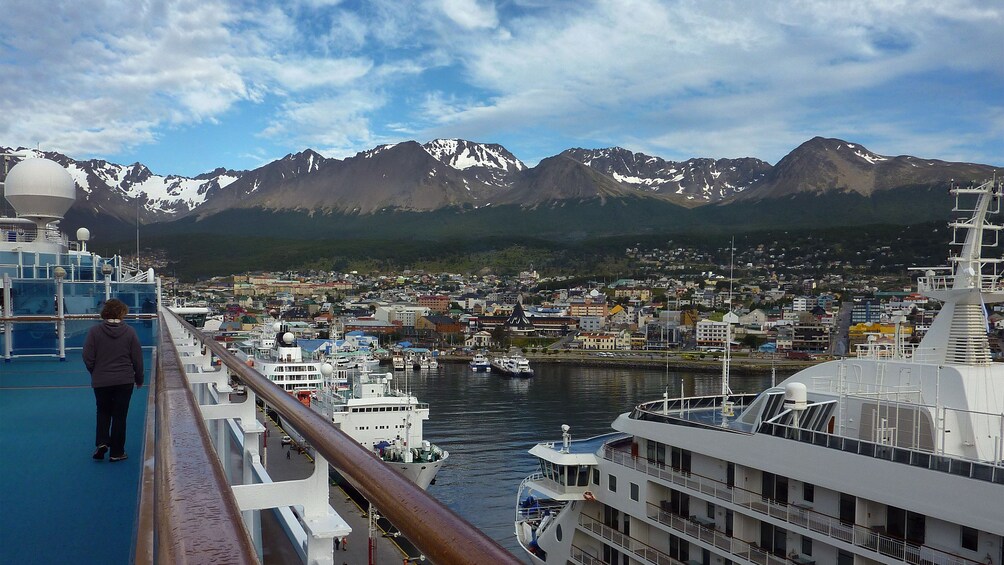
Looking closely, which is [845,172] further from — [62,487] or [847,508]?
[62,487]

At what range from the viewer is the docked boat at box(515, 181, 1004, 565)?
17.4 ft

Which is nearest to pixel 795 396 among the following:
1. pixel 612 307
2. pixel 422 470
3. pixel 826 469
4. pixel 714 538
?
pixel 826 469

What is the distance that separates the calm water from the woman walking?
7473 mm

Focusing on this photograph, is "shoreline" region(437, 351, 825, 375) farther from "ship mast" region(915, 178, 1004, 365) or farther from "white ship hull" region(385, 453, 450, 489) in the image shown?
"ship mast" region(915, 178, 1004, 365)

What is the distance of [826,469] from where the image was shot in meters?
6.05

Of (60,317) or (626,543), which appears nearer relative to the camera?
(60,317)

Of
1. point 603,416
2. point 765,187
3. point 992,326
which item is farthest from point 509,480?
point 765,187

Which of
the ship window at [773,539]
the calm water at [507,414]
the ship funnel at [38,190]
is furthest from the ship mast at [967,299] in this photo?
the ship funnel at [38,190]

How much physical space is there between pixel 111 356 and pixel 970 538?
17.8 feet

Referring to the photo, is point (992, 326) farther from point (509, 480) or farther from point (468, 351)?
point (509, 480)

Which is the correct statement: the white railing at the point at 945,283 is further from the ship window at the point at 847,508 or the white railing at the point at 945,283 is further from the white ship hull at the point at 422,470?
the white ship hull at the point at 422,470

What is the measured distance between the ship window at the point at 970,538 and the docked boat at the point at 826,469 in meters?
0.01

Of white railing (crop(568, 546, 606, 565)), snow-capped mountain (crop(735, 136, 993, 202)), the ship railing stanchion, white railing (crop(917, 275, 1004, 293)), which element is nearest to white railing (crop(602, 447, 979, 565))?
white railing (crop(568, 546, 606, 565))

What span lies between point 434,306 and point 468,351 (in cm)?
2200
